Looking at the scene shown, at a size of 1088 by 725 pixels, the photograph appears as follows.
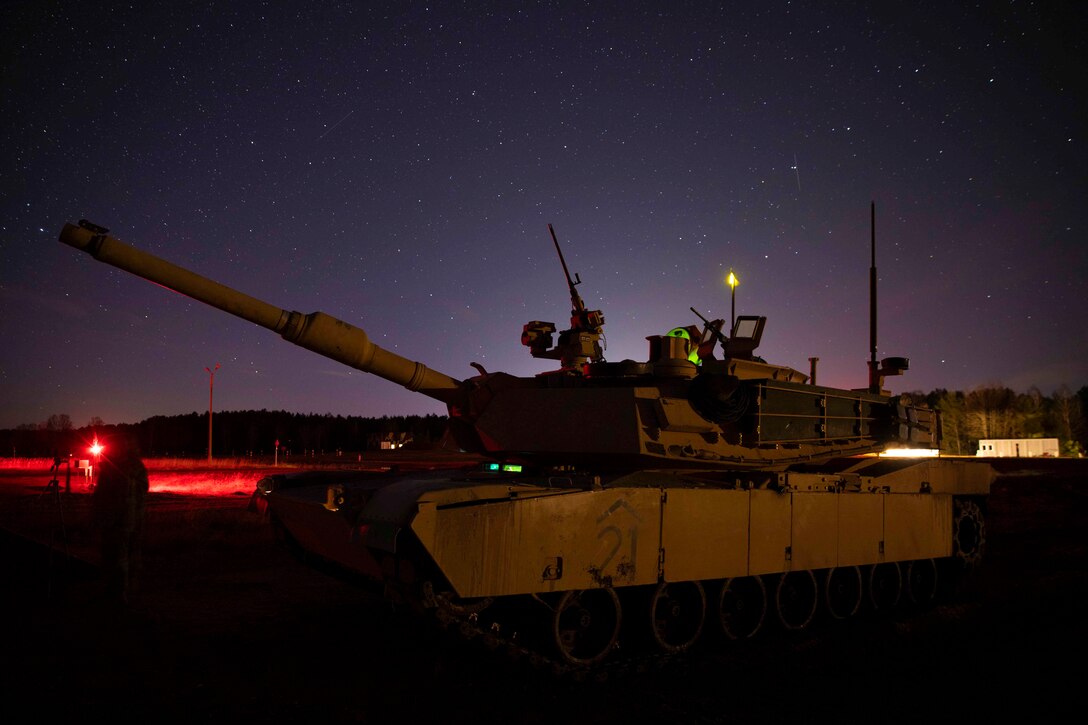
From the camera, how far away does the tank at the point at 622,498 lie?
237 inches

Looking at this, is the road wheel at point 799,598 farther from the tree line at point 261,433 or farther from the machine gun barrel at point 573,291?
Result: the tree line at point 261,433

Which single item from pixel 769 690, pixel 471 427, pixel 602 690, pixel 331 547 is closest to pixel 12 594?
pixel 331 547

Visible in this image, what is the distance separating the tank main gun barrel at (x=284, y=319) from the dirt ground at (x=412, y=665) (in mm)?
2274

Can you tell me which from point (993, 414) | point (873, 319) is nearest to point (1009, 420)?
point (993, 414)

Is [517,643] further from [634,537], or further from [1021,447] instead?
[1021,447]

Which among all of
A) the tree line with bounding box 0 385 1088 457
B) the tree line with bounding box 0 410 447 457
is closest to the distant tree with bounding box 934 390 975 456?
the tree line with bounding box 0 385 1088 457

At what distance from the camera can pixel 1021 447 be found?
197ft

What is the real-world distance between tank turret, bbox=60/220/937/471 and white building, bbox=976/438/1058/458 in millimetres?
59540

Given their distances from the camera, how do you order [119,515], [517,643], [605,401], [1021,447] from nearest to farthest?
[517,643] < [605,401] < [119,515] < [1021,447]

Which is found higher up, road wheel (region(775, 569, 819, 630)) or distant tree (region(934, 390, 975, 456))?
distant tree (region(934, 390, 975, 456))

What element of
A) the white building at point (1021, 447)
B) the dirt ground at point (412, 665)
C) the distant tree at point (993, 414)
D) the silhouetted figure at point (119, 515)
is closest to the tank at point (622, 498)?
the dirt ground at point (412, 665)

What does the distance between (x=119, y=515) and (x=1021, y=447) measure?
218 ft

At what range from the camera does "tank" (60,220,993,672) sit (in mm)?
6027

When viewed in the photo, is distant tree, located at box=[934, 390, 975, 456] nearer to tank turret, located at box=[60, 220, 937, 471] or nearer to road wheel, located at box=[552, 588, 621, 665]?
tank turret, located at box=[60, 220, 937, 471]
